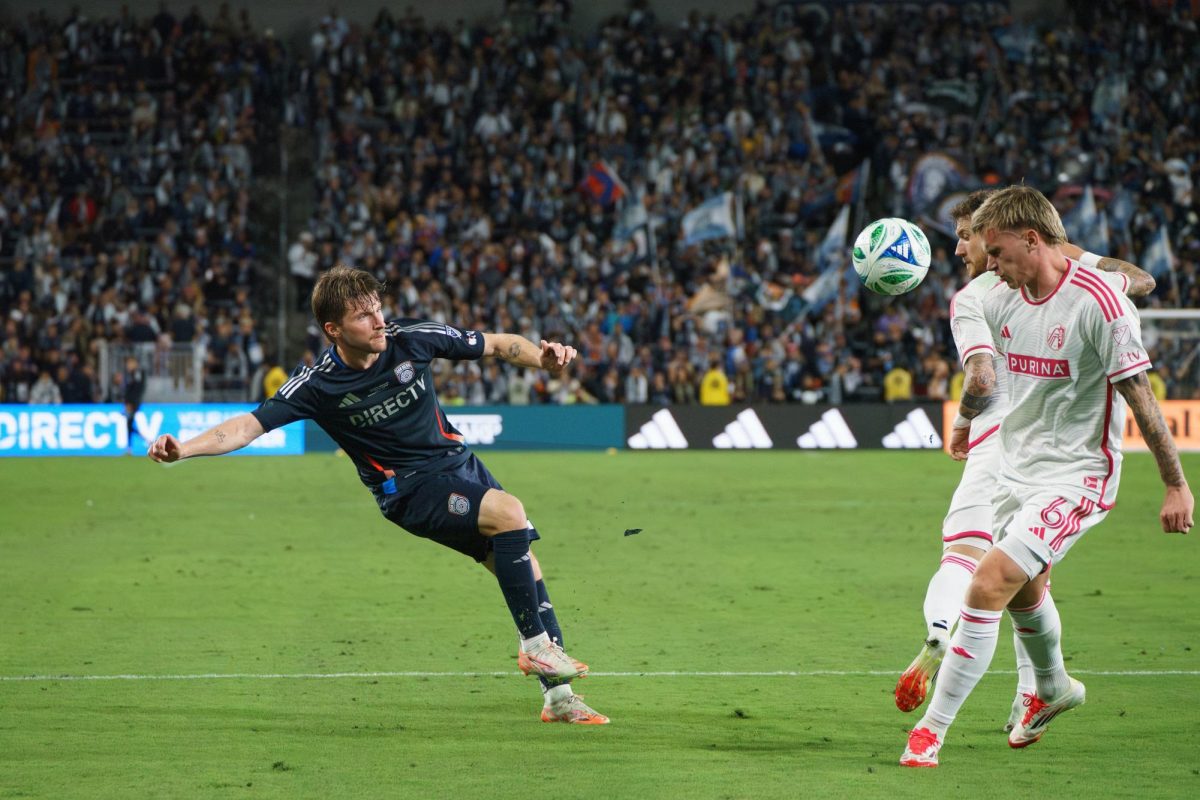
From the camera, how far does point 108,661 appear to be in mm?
8312

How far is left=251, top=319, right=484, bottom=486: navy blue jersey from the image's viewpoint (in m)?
6.77

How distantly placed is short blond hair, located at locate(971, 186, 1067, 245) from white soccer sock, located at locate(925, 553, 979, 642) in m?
1.66

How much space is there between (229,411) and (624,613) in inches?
669

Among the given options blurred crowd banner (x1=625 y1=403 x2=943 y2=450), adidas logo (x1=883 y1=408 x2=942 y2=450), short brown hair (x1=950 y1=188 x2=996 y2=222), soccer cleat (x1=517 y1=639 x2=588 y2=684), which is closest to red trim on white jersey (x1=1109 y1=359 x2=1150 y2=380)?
short brown hair (x1=950 y1=188 x2=996 y2=222)

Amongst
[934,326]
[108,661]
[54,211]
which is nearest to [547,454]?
[934,326]

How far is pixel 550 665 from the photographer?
661 cm

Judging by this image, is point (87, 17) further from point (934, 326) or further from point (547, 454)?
point (934, 326)

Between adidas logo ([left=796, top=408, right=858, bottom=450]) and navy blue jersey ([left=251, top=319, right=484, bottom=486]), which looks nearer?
navy blue jersey ([left=251, top=319, right=484, bottom=486])

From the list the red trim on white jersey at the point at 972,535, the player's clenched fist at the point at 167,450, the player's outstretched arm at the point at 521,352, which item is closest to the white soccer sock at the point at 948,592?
the red trim on white jersey at the point at 972,535

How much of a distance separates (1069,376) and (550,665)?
2.54 meters

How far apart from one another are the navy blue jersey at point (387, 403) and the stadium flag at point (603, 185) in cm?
2564

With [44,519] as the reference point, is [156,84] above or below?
above

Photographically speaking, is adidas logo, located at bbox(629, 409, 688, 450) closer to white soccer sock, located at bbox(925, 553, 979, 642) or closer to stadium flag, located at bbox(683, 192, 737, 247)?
stadium flag, located at bbox(683, 192, 737, 247)

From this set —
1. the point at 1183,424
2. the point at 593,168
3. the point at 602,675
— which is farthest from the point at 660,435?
the point at 602,675
